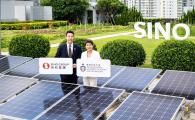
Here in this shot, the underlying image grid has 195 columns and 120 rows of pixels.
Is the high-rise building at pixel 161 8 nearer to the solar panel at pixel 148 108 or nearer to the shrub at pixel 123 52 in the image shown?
the shrub at pixel 123 52

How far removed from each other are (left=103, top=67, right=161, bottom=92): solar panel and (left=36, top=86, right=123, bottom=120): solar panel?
1582mm

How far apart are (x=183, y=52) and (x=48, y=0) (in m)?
53.0

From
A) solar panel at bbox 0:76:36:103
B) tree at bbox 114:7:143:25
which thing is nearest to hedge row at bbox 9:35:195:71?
solar panel at bbox 0:76:36:103

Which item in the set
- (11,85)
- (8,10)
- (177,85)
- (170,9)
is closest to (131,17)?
(8,10)

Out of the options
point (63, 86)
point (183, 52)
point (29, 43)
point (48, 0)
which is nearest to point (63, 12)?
point (48, 0)

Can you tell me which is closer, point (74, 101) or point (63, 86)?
point (74, 101)

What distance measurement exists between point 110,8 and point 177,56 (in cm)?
5911

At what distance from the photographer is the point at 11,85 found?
917cm

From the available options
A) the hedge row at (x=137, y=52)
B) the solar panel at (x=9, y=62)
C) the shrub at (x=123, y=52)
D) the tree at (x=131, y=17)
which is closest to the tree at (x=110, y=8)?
the tree at (x=131, y=17)

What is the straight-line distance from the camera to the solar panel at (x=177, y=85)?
363 inches

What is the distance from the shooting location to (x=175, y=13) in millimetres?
92438

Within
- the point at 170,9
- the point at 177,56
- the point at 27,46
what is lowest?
the point at 177,56

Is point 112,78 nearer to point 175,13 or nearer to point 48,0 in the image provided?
point 48,0

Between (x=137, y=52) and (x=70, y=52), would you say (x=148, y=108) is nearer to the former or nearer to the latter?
(x=70, y=52)
